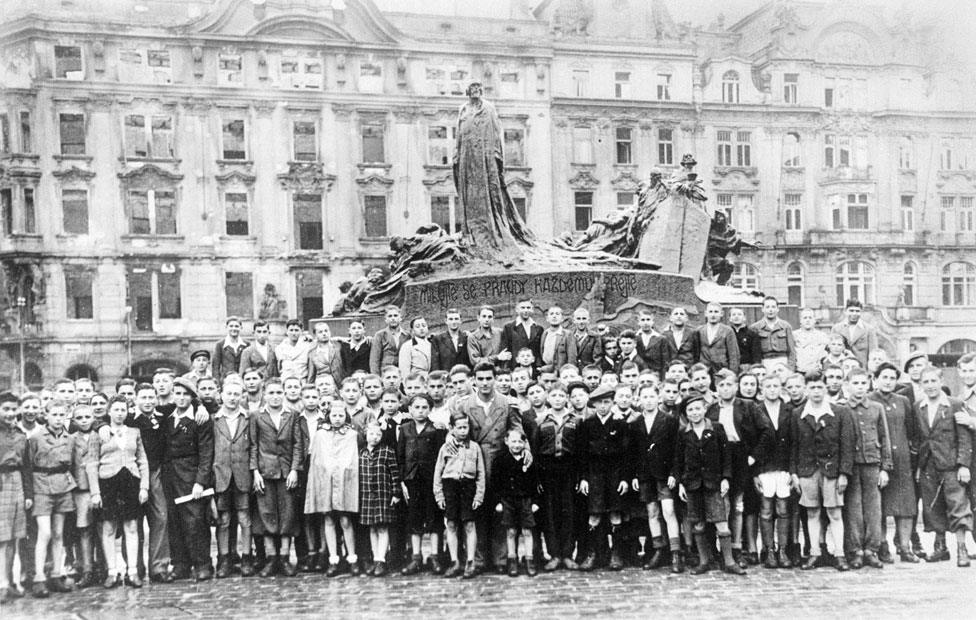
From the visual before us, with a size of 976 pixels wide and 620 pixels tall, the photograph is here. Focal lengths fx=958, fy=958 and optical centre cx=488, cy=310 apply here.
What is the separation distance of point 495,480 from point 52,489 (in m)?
3.75

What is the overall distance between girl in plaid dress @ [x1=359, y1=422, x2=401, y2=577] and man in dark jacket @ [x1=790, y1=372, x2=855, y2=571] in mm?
3509

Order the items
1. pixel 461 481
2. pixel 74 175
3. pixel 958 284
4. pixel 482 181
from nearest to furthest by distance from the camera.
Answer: pixel 461 481
pixel 482 181
pixel 74 175
pixel 958 284

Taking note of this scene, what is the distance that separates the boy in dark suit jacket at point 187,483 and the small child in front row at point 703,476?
4.14 metres

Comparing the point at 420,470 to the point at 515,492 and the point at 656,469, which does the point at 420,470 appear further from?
the point at 656,469

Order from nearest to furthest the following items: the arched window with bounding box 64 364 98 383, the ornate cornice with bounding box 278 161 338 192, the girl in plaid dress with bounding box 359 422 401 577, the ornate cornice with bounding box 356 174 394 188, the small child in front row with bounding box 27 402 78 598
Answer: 1. the small child in front row with bounding box 27 402 78 598
2. the girl in plaid dress with bounding box 359 422 401 577
3. the arched window with bounding box 64 364 98 383
4. the ornate cornice with bounding box 278 161 338 192
5. the ornate cornice with bounding box 356 174 394 188

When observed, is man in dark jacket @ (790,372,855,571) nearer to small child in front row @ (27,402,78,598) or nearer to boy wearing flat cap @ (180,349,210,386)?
small child in front row @ (27,402,78,598)

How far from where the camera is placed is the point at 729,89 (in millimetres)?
40750

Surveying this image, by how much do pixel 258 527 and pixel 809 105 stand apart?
37.1m

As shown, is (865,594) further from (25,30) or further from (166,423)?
(25,30)

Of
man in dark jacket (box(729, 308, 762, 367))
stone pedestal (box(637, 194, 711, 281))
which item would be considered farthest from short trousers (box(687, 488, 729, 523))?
stone pedestal (box(637, 194, 711, 281))

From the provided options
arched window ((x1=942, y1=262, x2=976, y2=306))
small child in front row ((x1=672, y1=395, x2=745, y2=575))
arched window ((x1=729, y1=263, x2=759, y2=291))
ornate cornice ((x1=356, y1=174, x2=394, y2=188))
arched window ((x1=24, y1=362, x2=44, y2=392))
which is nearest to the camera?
small child in front row ((x1=672, y1=395, x2=745, y2=575))

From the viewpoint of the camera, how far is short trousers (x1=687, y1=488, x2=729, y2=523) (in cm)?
812

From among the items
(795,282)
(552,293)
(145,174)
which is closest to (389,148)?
(145,174)

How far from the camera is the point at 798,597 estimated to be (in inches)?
287
